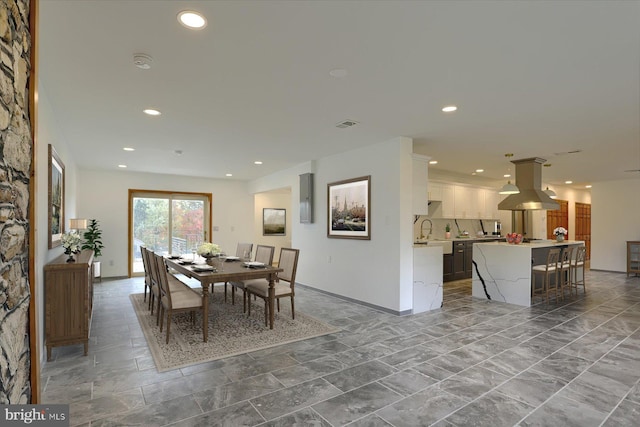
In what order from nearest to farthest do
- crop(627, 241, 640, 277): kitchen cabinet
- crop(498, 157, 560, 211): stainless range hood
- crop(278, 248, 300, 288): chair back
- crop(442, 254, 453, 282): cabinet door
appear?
crop(278, 248, 300, 288): chair back
crop(498, 157, 560, 211): stainless range hood
crop(442, 254, 453, 282): cabinet door
crop(627, 241, 640, 277): kitchen cabinet

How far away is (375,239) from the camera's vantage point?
509 cm

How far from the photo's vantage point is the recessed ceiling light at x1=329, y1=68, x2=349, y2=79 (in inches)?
104

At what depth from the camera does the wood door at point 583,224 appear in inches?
444

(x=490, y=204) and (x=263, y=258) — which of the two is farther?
(x=490, y=204)

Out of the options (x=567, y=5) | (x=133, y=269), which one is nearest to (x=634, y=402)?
(x=567, y=5)

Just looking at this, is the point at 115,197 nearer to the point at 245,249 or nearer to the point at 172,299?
the point at 245,249

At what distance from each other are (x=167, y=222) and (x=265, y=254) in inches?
167

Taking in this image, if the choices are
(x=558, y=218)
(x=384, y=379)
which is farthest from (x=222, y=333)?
(x=558, y=218)

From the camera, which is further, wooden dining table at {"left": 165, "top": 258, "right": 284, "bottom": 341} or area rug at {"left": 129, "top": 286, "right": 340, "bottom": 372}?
wooden dining table at {"left": 165, "top": 258, "right": 284, "bottom": 341}

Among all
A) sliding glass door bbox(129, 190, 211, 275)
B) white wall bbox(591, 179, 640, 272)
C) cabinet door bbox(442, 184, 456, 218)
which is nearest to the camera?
cabinet door bbox(442, 184, 456, 218)

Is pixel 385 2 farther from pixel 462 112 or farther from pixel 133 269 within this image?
pixel 133 269

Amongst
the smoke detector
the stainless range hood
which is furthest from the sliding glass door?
the stainless range hood

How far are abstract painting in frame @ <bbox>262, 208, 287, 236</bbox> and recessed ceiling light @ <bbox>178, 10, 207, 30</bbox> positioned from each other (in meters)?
8.53

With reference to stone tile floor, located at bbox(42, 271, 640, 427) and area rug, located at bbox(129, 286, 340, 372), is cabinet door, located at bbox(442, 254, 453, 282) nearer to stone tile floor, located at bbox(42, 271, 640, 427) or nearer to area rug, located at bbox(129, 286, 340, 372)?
stone tile floor, located at bbox(42, 271, 640, 427)
